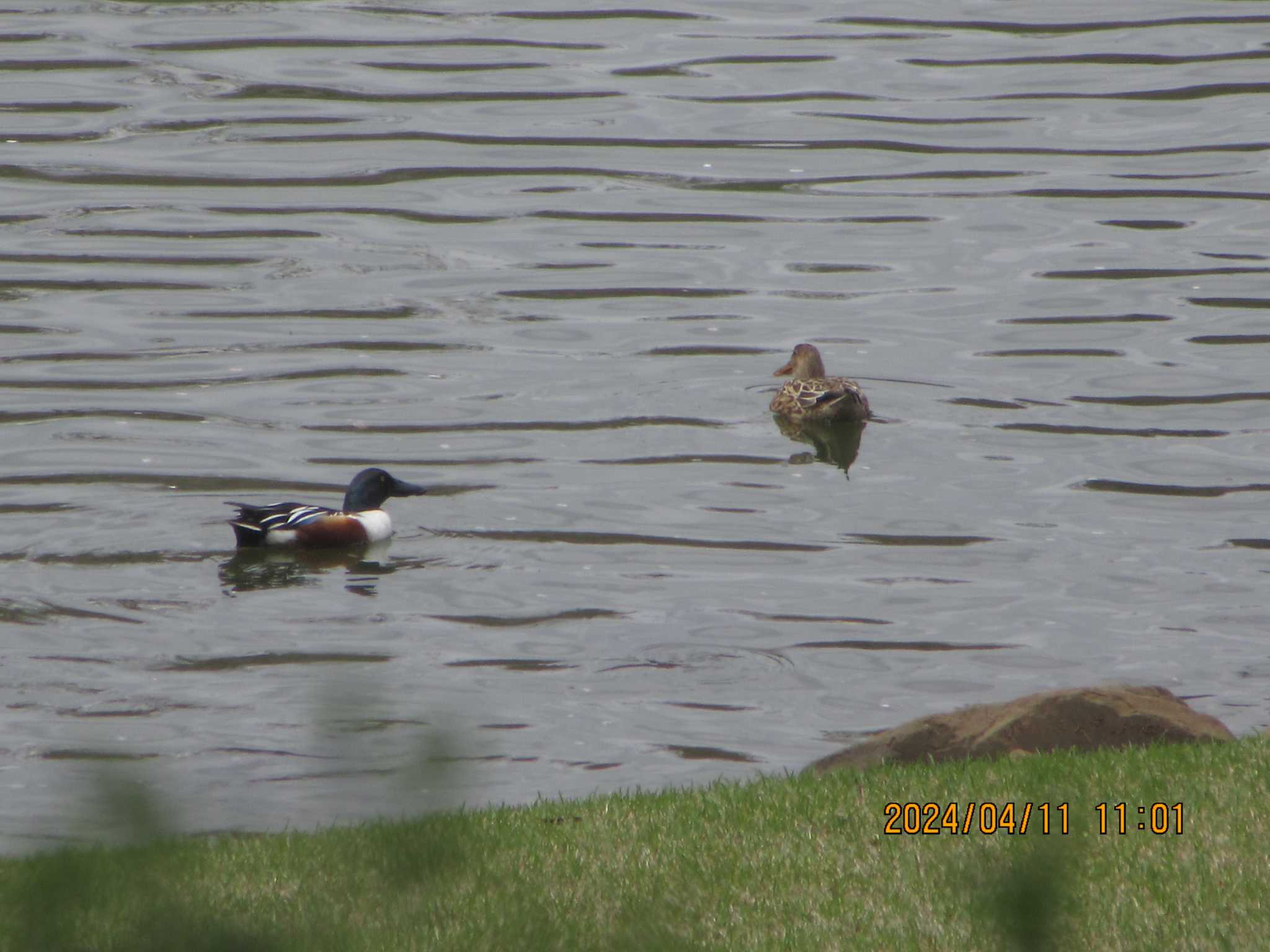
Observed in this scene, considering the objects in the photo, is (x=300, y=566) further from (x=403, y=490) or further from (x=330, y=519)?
(x=403, y=490)

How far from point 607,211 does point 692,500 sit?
863 cm

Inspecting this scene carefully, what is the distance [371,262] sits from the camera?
19047 millimetres

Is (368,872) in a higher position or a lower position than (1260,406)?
higher

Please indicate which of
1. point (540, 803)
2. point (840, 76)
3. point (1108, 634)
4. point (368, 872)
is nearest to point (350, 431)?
point (1108, 634)

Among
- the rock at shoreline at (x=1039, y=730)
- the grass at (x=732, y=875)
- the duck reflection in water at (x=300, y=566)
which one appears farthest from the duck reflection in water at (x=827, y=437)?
the grass at (x=732, y=875)

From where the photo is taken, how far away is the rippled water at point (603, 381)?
367 inches

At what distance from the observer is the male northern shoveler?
38.2 ft

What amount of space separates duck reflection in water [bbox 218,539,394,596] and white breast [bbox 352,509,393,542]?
62 mm

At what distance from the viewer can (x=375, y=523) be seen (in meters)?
12.1

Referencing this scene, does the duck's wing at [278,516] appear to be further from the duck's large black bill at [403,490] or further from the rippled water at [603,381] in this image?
the duck's large black bill at [403,490]

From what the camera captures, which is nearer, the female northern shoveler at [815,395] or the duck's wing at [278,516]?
the duck's wing at [278,516]

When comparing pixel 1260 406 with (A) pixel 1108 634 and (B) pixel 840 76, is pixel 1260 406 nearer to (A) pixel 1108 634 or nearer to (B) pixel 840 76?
(A) pixel 1108 634

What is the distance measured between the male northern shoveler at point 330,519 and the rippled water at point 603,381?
138mm

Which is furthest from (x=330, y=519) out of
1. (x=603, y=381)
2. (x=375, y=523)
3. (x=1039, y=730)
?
(x=1039, y=730)
